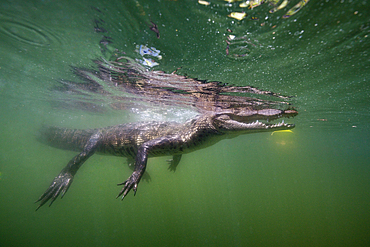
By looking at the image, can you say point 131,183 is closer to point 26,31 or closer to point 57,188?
point 57,188

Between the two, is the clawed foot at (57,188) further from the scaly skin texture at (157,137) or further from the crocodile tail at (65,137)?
the crocodile tail at (65,137)

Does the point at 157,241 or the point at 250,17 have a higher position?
the point at 250,17

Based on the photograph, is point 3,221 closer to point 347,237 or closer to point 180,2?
point 180,2

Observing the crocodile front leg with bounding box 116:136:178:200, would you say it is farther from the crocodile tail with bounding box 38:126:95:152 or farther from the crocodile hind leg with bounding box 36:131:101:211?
the crocodile tail with bounding box 38:126:95:152

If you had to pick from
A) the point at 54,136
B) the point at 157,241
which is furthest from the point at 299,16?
the point at 157,241

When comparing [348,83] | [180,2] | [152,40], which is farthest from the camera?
[348,83]

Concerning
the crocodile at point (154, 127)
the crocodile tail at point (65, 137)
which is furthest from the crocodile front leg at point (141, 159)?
the crocodile tail at point (65, 137)

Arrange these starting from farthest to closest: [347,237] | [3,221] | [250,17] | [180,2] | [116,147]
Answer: [3,221] < [347,237] < [116,147] < [250,17] < [180,2]
